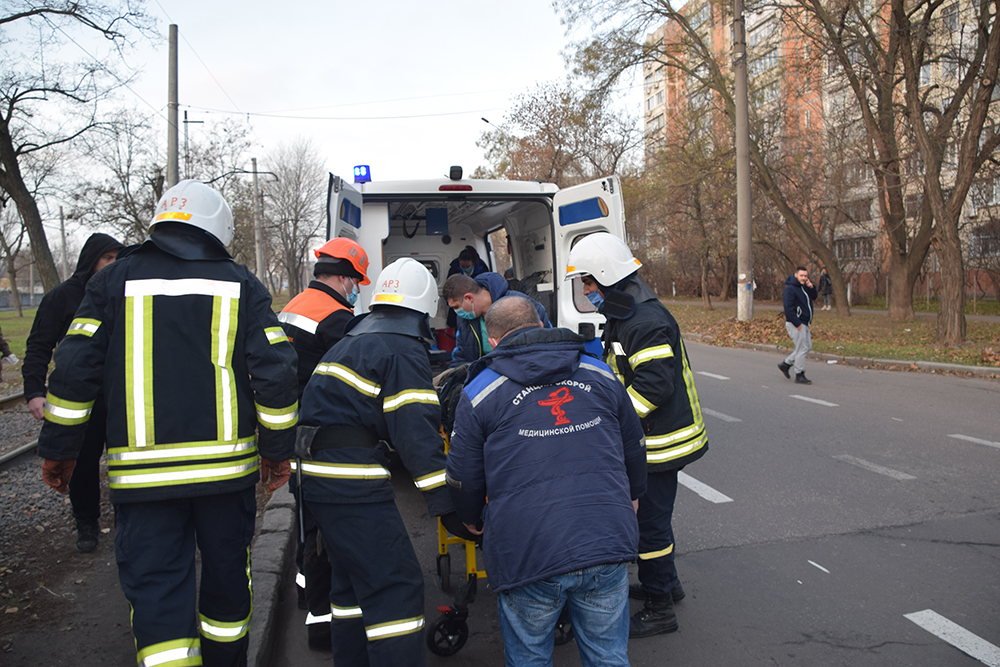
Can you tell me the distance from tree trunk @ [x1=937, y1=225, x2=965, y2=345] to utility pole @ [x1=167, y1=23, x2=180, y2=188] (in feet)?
52.7

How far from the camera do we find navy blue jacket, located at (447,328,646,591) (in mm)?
2078

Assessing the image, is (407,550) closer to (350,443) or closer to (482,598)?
(350,443)

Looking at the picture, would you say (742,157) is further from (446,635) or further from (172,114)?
(446,635)

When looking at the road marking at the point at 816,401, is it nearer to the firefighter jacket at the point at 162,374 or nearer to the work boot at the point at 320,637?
the work boot at the point at 320,637

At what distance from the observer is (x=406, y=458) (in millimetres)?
2512

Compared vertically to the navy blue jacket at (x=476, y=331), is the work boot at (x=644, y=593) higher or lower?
lower

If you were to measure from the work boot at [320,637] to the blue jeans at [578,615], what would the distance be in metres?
1.43

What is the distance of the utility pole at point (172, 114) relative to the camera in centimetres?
1516

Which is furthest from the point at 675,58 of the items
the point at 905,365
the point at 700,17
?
the point at 905,365

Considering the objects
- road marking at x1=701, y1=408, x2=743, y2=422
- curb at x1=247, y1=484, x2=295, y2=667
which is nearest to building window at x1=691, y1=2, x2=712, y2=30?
road marking at x1=701, y1=408, x2=743, y2=422

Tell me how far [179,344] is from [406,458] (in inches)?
35.5

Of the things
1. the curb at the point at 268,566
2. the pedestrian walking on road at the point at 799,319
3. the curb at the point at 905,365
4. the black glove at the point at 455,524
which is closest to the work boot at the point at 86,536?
the curb at the point at 268,566

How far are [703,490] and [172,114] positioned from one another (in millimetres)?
14888

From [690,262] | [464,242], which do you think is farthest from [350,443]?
[690,262]
